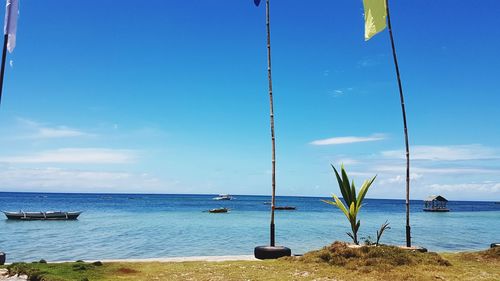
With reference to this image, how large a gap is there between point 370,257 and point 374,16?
779 centimetres

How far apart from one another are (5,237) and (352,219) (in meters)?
28.8

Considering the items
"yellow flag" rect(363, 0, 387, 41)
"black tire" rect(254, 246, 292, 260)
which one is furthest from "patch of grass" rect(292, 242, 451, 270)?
"yellow flag" rect(363, 0, 387, 41)

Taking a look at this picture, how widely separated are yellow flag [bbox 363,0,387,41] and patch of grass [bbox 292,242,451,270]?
22.5 ft

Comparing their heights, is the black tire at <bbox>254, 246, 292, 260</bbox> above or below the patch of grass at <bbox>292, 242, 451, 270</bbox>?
below

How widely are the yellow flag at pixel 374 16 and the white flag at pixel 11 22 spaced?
10.7 meters

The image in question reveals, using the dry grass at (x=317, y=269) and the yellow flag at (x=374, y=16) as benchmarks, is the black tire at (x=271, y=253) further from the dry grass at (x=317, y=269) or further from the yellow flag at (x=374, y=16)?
the yellow flag at (x=374, y=16)

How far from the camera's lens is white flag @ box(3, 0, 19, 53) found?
1158 centimetres

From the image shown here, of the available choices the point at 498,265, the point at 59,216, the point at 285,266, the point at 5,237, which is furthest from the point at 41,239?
the point at 498,265

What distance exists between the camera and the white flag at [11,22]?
11578 millimetres

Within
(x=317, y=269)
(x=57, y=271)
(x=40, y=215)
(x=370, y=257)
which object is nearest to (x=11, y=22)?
(x=57, y=271)

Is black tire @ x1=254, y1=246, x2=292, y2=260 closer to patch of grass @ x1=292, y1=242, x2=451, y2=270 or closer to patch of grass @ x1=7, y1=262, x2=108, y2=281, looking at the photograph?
patch of grass @ x1=292, y1=242, x2=451, y2=270

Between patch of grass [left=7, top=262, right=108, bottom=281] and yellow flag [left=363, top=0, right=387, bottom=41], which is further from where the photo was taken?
yellow flag [left=363, top=0, right=387, bottom=41]

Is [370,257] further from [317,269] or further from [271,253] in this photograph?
[271,253]

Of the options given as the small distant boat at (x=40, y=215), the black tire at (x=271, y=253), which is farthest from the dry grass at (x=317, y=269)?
the small distant boat at (x=40, y=215)
